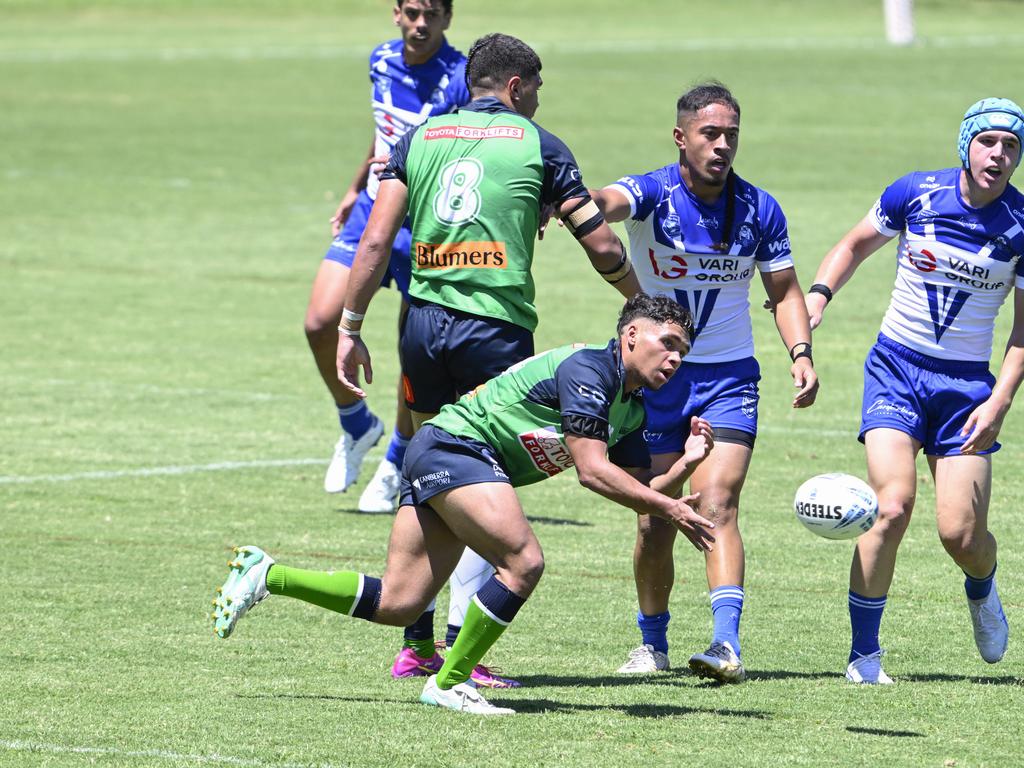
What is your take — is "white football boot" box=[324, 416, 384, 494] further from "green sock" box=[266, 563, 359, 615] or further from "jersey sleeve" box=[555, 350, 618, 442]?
"jersey sleeve" box=[555, 350, 618, 442]

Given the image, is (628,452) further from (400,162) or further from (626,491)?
(400,162)

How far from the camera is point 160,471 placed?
11.8 m

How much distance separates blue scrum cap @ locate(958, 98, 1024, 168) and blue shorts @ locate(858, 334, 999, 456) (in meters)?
0.86

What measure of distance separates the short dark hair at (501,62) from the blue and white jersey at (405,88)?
10.4 feet

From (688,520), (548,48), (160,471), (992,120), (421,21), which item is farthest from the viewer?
(548,48)

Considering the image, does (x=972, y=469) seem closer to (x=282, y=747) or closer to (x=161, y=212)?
(x=282, y=747)

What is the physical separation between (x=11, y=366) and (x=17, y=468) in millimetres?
3860

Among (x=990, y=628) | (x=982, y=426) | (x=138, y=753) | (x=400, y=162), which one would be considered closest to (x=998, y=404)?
(x=982, y=426)

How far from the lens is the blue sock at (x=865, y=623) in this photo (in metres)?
7.36

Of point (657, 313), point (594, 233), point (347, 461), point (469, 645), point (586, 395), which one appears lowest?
point (347, 461)

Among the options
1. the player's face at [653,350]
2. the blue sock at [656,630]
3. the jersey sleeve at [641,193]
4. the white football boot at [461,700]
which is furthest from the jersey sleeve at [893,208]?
the white football boot at [461,700]

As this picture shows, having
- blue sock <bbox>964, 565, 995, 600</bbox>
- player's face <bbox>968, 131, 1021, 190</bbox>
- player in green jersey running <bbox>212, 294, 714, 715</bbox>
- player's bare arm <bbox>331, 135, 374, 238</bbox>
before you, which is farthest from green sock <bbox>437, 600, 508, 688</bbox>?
player's bare arm <bbox>331, 135, 374, 238</bbox>

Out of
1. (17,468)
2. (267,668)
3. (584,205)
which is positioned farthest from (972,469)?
(17,468)

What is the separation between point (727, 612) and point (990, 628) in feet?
3.63
